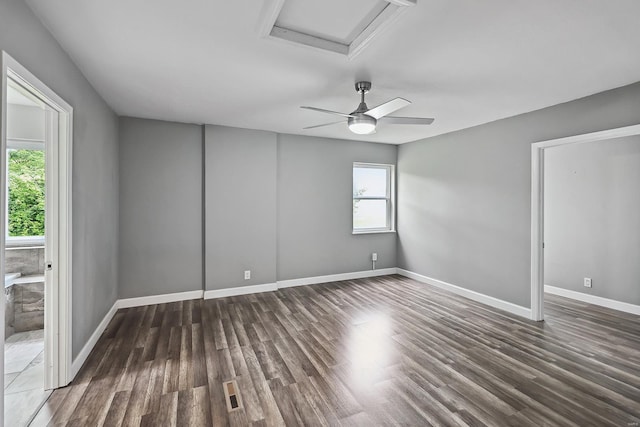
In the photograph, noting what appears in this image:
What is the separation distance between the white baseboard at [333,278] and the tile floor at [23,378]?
2.91 m

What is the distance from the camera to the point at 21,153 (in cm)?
370

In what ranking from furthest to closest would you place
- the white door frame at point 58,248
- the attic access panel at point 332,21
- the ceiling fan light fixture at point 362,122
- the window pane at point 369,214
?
1. the window pane at point 369,214
2. the ceiling fan light fixture at point 362,122
3. the white door frame at point 58,248
4. the attic access panel at point 332,21

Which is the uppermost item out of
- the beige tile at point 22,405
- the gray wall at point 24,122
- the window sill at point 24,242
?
the gray wall at point 24,122

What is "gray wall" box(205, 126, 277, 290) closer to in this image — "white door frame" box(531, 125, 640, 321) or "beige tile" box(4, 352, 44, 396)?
"beige tile" box(4, 352, 44, 396)

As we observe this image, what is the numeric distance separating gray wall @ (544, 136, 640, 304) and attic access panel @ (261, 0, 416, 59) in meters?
4.09

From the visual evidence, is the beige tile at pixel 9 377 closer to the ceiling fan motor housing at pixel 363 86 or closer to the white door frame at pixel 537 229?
the ceiling fan motor housing at pixel 363 86

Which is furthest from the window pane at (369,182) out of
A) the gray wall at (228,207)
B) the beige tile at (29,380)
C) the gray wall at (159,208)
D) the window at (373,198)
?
the beige tile at (29,380)

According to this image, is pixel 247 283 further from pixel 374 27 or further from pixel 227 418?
pixel 374 27

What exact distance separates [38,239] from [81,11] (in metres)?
3.13

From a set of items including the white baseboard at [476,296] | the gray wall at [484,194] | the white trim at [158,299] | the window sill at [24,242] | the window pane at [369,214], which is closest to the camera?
the gray wall at [484,194]

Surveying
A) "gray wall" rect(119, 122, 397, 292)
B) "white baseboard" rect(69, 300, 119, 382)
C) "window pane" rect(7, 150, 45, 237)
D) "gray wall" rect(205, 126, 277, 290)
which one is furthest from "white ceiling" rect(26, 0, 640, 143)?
"white baseboard" rect(69, 300, 119, 382)

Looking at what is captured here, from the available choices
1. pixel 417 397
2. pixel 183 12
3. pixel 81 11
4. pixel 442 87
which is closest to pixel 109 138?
pixel 81 11

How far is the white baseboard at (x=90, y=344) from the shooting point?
7.97 ft

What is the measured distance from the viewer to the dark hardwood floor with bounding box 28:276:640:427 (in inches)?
78.7
